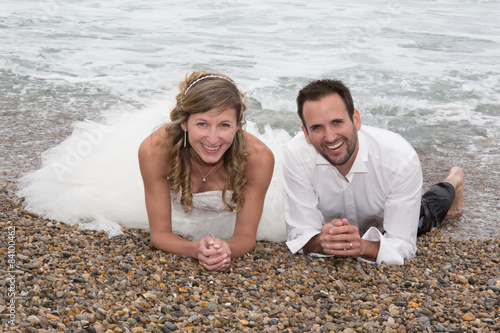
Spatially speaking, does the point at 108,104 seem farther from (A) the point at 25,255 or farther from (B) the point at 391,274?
(B) the point at 391,274

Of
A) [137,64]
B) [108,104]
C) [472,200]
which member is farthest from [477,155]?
[137,64]

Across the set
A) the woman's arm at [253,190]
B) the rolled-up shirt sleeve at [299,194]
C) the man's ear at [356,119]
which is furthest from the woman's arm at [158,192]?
the man's ear at [356,119]

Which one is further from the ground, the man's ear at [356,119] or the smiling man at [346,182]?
the man's ear at [356,119]

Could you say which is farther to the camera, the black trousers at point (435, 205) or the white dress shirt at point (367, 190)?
the black trousers at point (435, 205)

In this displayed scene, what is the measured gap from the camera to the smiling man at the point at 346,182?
14.2 ft

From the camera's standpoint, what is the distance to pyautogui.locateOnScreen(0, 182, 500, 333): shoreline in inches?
133

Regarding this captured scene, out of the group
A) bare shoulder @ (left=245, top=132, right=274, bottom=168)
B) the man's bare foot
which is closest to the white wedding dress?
bare shoulder @ (left=245, top=132, right=274, bottom=168)

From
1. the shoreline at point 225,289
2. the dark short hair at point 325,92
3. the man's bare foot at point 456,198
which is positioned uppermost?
the dark short hair at point 325,92

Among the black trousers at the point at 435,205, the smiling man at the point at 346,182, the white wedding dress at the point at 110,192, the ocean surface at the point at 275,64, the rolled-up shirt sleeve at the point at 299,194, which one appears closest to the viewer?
the smiling man at the point at 346,182

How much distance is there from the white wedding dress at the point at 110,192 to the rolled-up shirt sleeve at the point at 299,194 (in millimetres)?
437

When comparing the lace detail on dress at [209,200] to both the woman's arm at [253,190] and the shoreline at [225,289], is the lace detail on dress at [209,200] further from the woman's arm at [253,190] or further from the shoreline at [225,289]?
the shoreline at [225,289]

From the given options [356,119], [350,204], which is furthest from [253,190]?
[356,119]

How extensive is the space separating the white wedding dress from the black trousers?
1.42 metres

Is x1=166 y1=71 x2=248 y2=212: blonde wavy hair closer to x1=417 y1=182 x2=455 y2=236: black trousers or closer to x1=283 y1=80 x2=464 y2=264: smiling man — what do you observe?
x1=283 y1=80 x2=464 y2=264: smiling man
